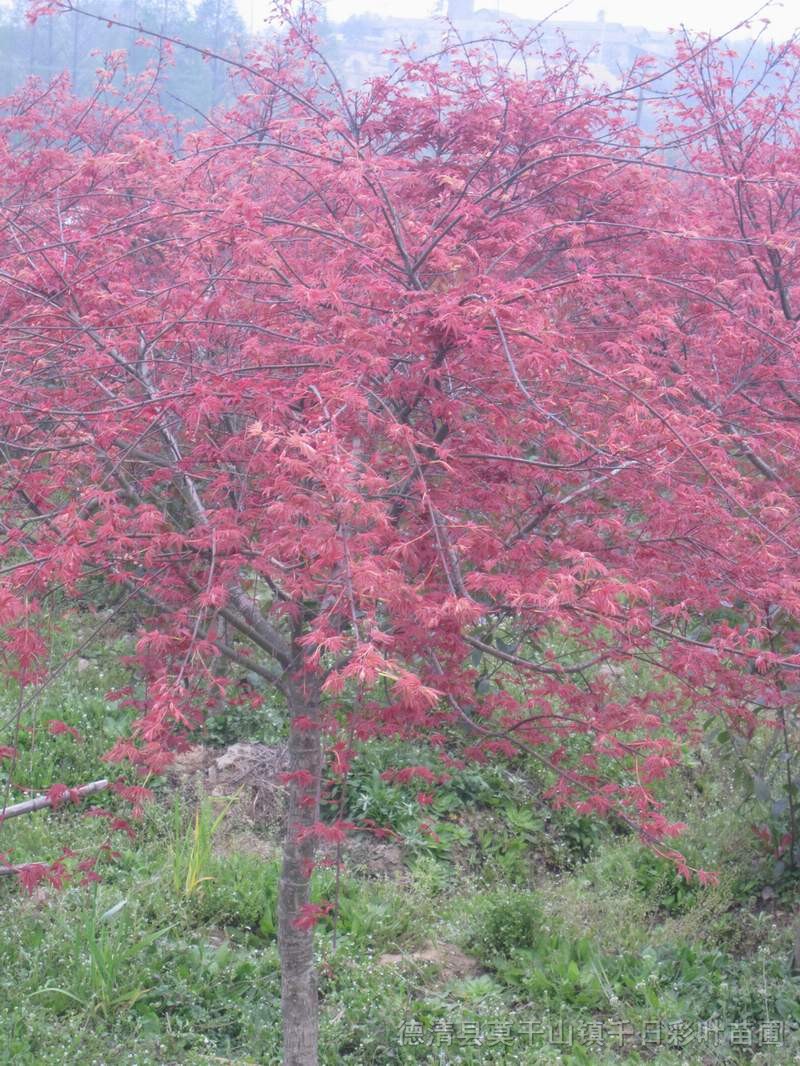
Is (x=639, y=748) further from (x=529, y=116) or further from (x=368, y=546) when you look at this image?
(x=529, y=116)

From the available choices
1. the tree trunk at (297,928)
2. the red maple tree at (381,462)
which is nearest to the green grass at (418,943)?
the tree trunk at (297,928)

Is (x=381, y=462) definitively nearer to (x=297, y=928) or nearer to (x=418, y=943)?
(x=297, y=928)

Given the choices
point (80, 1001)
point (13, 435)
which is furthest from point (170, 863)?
point (13, 435)

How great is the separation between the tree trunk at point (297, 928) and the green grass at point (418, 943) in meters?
0.58

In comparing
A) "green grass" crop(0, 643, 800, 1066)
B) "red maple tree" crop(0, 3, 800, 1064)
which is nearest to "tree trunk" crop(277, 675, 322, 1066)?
"red maple tree" crop(0, 3, 800, 1064)

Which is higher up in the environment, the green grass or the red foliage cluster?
the red foliage cluster

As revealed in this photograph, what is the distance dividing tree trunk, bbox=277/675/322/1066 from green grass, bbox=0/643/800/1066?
0.58 metres

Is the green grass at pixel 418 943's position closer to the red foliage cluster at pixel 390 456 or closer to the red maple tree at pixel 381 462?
the red maple tree at pixel 381 462

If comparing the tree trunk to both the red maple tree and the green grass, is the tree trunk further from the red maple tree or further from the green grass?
the green grass

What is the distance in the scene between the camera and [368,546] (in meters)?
2.45

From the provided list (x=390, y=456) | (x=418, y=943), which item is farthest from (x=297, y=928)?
(x=390, y=456)

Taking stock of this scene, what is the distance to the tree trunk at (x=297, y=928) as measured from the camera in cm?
352

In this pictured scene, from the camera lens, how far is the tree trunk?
3523 mm

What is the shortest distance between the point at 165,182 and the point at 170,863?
3.17m
